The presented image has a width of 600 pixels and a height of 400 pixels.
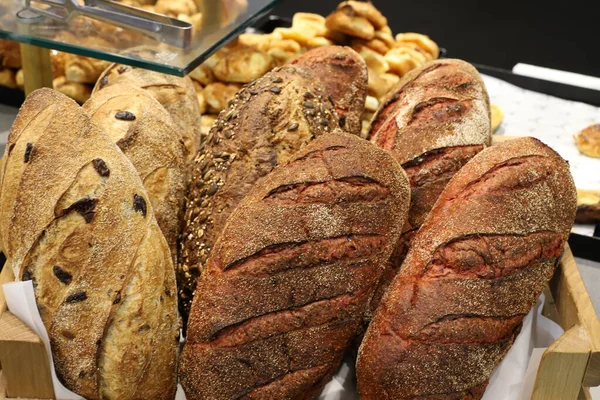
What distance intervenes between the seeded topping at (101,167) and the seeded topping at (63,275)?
16 centimetres

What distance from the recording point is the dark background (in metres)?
3.62

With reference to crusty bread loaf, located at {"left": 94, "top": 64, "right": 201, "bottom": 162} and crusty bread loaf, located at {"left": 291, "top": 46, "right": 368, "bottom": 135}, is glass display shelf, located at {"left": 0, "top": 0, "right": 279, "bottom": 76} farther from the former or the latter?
crusty bread loaf, located at {"left": 291, "top": 46, "right": 368, "bottom": 135}

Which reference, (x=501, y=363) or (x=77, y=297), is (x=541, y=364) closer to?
(x=501, y=363)

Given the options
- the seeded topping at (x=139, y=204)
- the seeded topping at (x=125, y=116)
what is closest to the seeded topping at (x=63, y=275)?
the seeded topping at (x=139, y=204)

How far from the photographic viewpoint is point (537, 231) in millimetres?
1195

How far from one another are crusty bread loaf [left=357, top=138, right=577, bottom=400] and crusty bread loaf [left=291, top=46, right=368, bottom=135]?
0.47m

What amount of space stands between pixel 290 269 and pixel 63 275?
359 millimetres

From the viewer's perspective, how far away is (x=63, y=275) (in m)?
1.13

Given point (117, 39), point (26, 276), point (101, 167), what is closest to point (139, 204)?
point (101, 167)

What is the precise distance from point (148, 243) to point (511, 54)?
3050mm

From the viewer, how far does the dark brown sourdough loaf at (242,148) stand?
133 cm

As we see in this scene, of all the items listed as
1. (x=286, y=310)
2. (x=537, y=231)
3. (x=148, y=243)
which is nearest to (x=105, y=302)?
(x=148, y=243)

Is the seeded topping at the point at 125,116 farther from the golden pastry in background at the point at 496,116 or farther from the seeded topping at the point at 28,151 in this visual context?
the golden pastry in background at the point at 496,116

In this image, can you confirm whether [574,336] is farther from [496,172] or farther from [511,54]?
[511,54]
